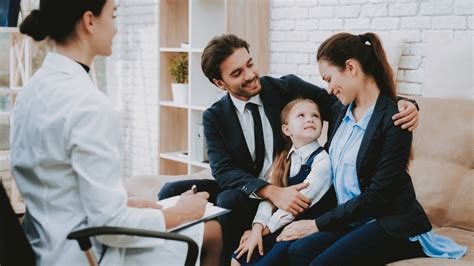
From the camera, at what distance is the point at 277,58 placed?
374cm

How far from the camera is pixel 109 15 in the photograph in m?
1.61

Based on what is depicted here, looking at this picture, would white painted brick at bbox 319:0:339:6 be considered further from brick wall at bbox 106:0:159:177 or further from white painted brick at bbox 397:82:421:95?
brick wall at bbox 106:0:159:177

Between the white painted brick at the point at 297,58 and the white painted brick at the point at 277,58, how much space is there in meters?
0.03

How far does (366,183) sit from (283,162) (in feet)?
1.30

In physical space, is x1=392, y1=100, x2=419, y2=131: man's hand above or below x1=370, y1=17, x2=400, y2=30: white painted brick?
below

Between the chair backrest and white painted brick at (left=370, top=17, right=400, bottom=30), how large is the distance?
2.23m

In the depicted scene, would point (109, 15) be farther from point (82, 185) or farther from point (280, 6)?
point (280, 6)

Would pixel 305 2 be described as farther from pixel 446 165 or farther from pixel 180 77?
pixel 446 165

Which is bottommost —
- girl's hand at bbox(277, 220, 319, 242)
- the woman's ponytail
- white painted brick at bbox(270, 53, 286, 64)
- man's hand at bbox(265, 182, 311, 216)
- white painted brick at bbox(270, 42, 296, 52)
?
girl's hand at bbox(277, 220, 319, 242)

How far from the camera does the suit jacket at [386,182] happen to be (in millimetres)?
1982

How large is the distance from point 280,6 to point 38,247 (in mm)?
2513

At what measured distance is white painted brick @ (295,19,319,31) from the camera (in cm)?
348

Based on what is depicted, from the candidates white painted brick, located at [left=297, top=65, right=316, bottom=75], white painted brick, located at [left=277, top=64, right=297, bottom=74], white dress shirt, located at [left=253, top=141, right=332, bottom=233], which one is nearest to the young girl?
white dress shirt, located at [left=253, top=141, right=332, bottom=233]

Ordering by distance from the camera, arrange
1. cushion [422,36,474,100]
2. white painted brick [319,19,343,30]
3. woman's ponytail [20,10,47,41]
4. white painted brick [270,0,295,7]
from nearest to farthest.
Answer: woman's ponytail [20,10,47,41], cushion [422,36,474,100], white painted brick [319,19,343,30], white painted brick [270,0,295,7]
